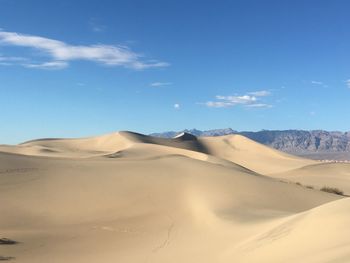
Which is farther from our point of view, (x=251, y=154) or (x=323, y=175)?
(x=251, y=154)

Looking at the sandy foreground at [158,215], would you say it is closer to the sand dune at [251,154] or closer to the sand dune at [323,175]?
the sand dune at [323,175]

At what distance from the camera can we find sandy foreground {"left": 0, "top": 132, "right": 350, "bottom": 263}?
1088 centimetres

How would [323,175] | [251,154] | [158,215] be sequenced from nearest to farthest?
[158,215] → [323,175] → [251,154]

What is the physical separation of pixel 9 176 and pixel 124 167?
5407mm

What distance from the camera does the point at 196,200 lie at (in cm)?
1875

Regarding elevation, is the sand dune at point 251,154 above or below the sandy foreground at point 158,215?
above

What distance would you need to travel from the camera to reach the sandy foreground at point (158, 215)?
10876 millimetres

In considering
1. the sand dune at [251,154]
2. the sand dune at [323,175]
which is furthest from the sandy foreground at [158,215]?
the sand dune at [251,154]

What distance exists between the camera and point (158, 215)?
683 inches

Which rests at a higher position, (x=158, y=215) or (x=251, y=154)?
(x=251, y=154)

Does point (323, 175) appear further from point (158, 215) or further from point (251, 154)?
point (158, 215)

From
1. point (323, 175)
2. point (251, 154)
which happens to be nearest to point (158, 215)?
point (323, 175)

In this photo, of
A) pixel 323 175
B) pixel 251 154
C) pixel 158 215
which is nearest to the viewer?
pixel 158 215

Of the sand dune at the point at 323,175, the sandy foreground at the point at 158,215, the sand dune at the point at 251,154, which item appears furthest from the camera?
the sand dune at the point at 251,154
